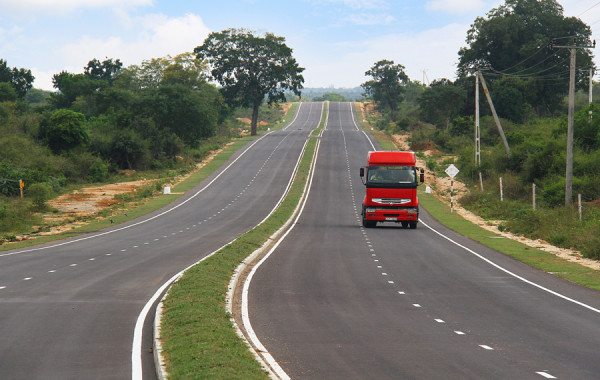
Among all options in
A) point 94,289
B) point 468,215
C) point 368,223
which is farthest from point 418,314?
point 468,215

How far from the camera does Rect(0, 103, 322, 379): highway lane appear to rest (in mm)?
9367

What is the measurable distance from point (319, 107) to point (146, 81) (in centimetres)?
6864

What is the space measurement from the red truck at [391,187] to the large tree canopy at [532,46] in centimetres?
7183

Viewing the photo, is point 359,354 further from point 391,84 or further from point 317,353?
point 391,84

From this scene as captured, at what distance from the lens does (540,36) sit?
4016 inches

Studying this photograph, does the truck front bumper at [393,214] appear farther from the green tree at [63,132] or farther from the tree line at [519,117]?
the green tree at [63,132]

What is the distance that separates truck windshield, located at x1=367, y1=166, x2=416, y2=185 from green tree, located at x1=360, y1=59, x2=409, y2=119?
124575 mm

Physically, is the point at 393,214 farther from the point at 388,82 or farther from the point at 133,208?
the point at 388,82


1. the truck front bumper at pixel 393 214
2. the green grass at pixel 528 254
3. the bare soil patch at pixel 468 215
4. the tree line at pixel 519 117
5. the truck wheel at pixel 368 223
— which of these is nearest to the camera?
the green grass at pixel 528 254

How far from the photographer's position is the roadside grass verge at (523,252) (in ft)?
63.5

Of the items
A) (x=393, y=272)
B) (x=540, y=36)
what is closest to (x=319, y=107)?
(x=540, y=36)

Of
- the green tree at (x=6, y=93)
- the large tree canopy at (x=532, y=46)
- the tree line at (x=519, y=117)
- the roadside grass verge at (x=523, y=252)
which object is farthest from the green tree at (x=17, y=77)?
the roadside grass verge at (x=523, y=252)

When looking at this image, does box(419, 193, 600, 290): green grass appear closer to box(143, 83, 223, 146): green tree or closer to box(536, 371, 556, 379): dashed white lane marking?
box(536, 371, 556, 379): dashed white lane marking

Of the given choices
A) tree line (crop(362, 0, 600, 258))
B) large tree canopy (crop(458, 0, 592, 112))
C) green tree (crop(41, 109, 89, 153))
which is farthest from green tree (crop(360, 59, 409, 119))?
green tree (crop(41, 109, 89, 153))
